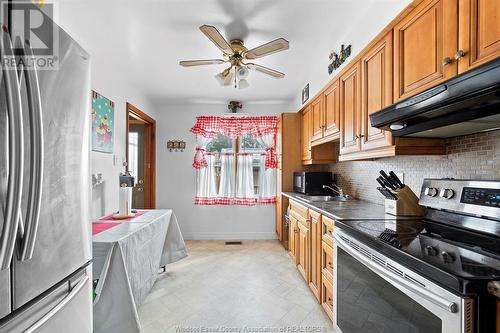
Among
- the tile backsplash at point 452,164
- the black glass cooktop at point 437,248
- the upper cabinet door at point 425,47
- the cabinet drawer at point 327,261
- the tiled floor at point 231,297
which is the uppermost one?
the upper cabinet door at point 425,47

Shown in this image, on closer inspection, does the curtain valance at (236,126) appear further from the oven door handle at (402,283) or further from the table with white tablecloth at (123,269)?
the oven door handle at (402,283)

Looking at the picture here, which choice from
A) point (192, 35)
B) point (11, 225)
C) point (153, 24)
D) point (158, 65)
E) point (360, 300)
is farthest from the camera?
point (158, 65)

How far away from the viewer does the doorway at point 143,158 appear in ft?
13.9

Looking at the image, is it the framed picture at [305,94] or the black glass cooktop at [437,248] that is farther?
the framed picture at [305,94]

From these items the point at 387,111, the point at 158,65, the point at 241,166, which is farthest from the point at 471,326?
the point at 241,166

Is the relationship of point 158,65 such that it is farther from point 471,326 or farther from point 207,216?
point 471,326

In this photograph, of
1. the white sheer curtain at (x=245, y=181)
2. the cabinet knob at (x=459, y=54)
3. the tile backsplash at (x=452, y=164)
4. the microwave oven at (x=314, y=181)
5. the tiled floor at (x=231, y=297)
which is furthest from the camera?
the white sheer curtain at (x=245, y=181)

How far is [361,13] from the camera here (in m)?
1.87

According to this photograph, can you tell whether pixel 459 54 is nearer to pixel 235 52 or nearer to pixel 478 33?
pixel 478 33

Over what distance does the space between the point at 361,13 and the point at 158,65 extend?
6.84 feet

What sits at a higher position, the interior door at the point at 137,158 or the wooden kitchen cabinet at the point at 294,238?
the interior door at the point at 137,158

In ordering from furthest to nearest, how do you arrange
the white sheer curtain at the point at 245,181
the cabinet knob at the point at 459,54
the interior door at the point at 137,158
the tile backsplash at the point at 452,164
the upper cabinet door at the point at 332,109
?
the interior door at the point at 137,158
the white sheer curtain at the point at 245,181
the upper cabinet door at the point at 332,109
the tile backsplash at the point at 452,164
the cabinet knob at the point at 459,54

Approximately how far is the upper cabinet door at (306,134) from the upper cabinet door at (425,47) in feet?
5.93

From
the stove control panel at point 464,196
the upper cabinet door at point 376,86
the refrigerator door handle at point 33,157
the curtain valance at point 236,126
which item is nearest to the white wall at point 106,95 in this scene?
the curtain valance at point 236,126
